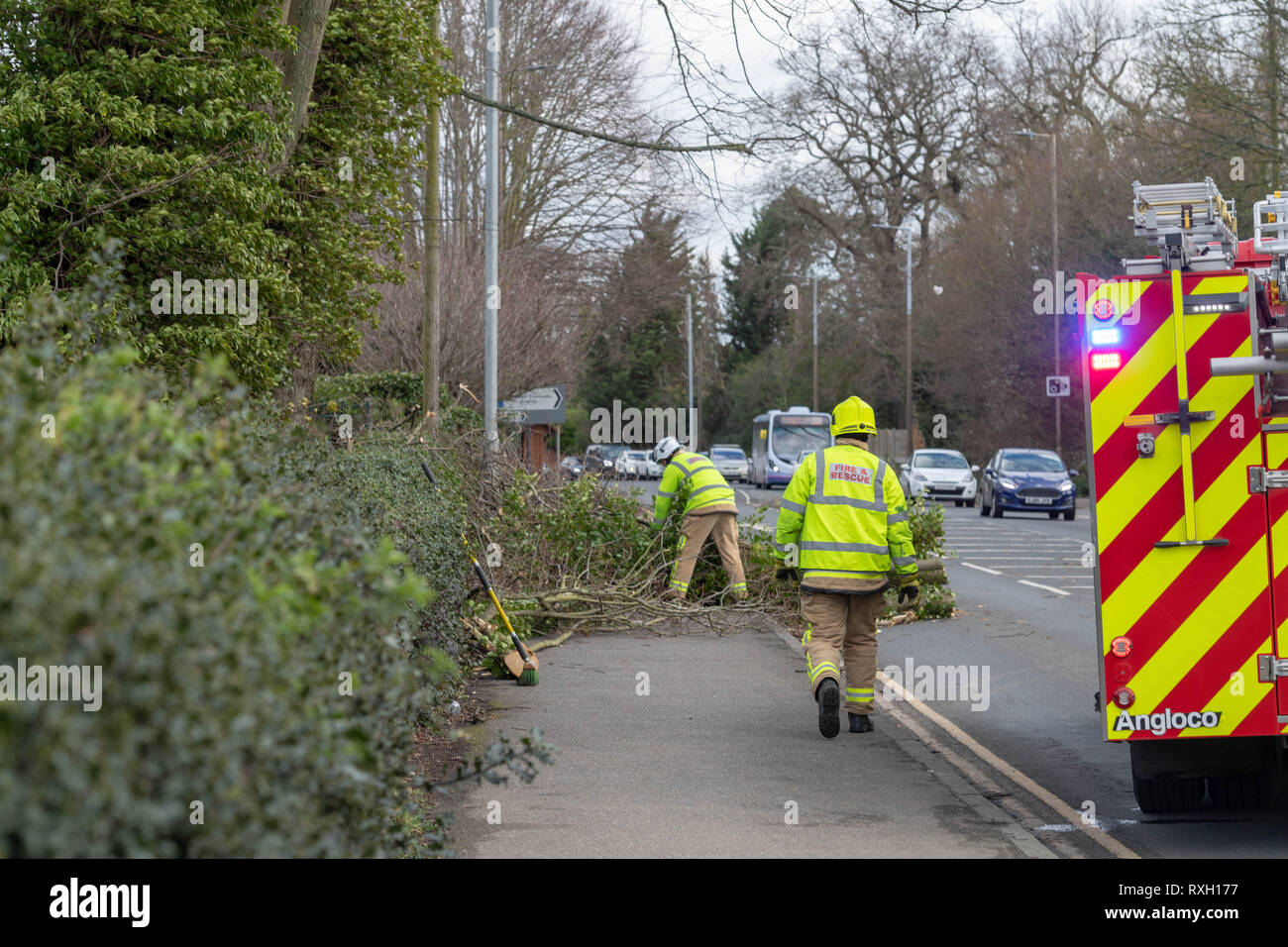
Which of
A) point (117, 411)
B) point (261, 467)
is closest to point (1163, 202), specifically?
point (261, 467)

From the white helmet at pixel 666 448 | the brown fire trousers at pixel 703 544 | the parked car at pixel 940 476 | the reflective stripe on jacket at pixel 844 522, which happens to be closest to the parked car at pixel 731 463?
the parked car at pixel 940 476

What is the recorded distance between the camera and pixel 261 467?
418 centimetres

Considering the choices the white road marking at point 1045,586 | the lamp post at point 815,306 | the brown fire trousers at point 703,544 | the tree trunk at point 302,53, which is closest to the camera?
the tree trunk at point 302,53

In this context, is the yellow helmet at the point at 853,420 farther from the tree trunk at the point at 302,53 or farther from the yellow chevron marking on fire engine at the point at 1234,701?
the tree trunk at the point at 302,53

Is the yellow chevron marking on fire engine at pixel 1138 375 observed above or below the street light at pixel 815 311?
below

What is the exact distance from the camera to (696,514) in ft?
46.8

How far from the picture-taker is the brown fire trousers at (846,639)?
8922 mm

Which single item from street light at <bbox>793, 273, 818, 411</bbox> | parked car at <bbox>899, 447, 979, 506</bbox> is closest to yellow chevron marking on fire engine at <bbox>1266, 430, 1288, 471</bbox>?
parked car at <bbox>899, 447, 979, 506</bbox>

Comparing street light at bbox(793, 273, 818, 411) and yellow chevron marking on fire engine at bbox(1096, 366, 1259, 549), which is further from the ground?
street light at bbox(793, 273, 818, 411)

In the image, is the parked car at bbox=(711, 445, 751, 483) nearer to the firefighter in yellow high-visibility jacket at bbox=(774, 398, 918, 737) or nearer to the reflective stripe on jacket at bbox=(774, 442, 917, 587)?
the firefighter in yellow high-visibility jacket at bbox=(774, 398, 918, 737)

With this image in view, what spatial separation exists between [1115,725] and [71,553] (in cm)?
515

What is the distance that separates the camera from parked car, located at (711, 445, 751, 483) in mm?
59406

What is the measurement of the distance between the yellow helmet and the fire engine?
267cm

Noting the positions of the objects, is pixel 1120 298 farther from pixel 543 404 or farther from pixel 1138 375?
pixel 543 404
